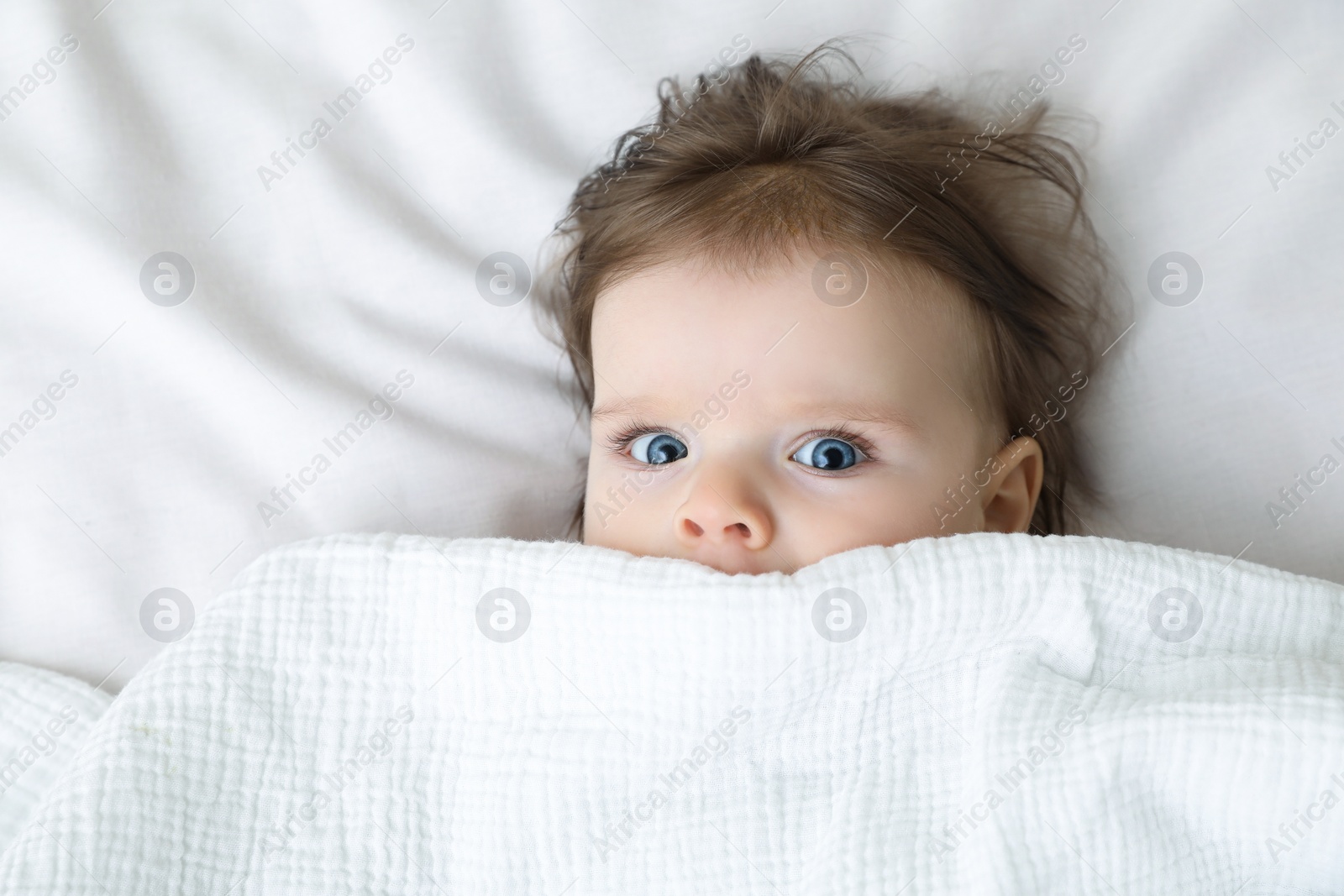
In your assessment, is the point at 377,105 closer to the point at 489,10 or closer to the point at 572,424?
the point at 489,10

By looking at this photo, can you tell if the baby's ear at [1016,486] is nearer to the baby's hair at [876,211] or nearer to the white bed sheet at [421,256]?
the baby's hair at [876,211]

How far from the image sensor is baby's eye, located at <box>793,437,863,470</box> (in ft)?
3.11

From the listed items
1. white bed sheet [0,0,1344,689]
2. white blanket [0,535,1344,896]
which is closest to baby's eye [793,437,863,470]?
white blanket [0,535,1344,896]

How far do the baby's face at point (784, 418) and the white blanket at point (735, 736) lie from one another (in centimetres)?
7

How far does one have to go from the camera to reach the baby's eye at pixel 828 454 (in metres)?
0.95

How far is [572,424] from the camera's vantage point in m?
1.24

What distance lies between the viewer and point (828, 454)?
3.15ft

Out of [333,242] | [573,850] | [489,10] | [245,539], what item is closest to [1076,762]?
[573,850]

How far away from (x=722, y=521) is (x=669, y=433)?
16cm

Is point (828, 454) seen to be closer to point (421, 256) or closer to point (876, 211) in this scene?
point (876, 211)

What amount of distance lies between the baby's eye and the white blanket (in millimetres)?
131

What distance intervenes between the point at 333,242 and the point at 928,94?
76 cm

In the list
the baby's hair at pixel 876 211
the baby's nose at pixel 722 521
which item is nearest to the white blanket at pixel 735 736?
the baby's nose at pixel 722 521

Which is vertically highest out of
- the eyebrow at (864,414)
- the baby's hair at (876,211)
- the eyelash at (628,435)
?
the baby's hair at (876,211)
